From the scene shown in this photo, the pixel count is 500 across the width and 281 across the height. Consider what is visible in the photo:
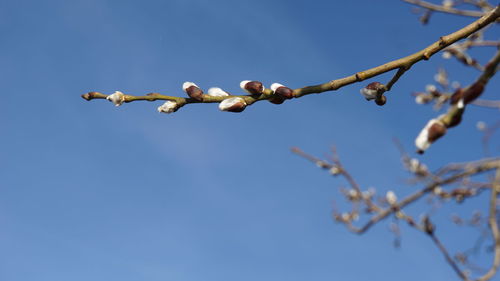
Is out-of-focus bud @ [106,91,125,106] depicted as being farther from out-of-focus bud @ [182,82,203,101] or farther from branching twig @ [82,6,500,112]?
branching twig @ [82,6,500,112]

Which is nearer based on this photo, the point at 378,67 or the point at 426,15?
the point at 378,67

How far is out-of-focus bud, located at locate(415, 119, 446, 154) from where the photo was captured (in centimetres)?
78

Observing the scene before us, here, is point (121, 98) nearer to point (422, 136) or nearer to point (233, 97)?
point (233, 97)

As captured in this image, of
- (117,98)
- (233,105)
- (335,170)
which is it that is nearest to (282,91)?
(233,105)

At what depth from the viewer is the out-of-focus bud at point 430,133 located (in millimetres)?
784

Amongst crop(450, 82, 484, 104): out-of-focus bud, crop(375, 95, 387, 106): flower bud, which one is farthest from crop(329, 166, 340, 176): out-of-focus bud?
crop(450, 82, 484, 104): out-of-focus bud

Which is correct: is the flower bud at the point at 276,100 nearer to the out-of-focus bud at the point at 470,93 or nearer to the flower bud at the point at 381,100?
the flower bud at the point at 381,100

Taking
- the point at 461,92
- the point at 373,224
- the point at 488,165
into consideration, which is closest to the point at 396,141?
the point at 373,224

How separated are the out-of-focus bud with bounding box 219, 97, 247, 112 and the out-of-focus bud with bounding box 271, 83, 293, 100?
117mm

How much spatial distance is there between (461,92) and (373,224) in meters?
2.54

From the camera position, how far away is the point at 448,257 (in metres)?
2.35

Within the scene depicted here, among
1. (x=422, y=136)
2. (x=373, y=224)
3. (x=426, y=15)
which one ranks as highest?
(x=426, y=15)

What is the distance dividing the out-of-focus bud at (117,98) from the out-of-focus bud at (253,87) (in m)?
0.41

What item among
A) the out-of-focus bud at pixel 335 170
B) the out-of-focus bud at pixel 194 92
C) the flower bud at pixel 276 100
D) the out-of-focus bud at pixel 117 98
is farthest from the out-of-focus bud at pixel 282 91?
the out-of-focus bud at pixel 335 170
